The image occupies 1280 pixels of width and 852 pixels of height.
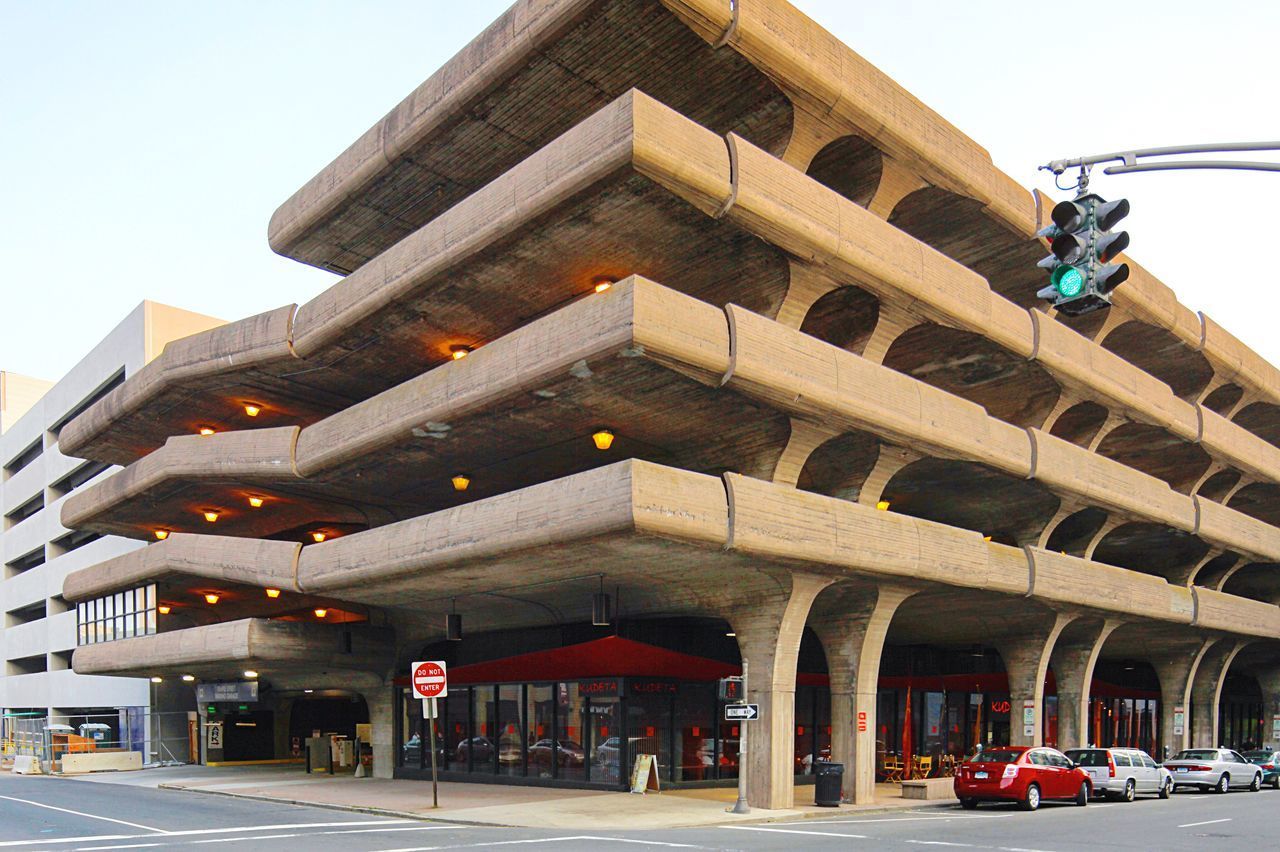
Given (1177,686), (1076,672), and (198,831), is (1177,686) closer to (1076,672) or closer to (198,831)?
(1076,672)

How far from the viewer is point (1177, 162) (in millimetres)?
10070

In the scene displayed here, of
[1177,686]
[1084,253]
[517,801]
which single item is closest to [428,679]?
[517,801]

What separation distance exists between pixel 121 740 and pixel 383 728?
25828mm

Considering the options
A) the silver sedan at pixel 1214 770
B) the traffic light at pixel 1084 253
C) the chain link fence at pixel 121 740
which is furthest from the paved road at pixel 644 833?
the chain link fence at pixel 121 740

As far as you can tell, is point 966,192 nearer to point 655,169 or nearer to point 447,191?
point 655,169

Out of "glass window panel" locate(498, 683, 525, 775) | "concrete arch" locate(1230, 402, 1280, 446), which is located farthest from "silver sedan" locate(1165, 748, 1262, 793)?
"glass window panel" locate(498, 683, 525, 775)

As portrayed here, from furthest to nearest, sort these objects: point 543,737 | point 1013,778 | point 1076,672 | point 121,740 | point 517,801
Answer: point 121,740, point 1076,672, point 543,737, point 517,801, point 1013,778

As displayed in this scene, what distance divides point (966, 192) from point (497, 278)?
13074mm

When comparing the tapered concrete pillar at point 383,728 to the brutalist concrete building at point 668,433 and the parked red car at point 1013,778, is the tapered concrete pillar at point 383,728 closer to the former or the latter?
the brutalist concrete building at point 668,433

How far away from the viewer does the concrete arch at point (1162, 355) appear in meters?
41.1

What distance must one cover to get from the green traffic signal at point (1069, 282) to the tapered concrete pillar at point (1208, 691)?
4738 cm

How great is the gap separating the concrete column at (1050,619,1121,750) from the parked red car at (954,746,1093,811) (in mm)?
12560

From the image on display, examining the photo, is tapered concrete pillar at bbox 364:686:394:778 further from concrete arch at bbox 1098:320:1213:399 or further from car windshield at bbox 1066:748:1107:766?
concrete arch at bbox 1098:320:1213:399

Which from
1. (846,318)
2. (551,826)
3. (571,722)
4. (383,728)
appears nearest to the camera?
(551,826)
